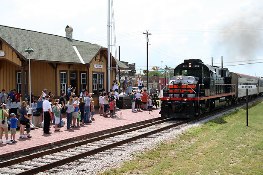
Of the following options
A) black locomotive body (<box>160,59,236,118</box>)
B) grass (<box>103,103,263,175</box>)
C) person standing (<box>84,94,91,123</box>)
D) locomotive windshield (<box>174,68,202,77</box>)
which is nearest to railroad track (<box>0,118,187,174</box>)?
grass (<box>103,103,263,175</box>)

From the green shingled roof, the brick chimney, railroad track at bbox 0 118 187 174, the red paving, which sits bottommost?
railroad track at bbox 0 118 187 174

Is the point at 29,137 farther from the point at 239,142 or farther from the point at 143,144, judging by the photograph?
the point at 239,142

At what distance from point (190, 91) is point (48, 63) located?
9.30 metres

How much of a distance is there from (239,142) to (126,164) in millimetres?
5002

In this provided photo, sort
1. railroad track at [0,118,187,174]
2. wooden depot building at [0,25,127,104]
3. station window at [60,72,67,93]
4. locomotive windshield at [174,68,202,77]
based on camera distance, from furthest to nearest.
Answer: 1. station window at [60,72,67,93]
2. locomotive windshield at [174,68,202,77]
3. wooden depot building at [0,25,127,104]
4. railroad track at [0,118,187,174]

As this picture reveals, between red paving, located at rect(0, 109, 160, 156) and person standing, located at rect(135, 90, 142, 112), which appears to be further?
person standing, located at rect(135, 90, 142, 112)

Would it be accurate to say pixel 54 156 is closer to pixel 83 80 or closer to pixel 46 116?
pixel 46 116

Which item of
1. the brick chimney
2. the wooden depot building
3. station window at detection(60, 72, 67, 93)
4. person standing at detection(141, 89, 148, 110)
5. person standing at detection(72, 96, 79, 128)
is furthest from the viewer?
the brick chimney

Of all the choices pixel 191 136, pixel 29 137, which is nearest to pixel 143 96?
pixel 191 136

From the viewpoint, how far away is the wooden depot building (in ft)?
70.2

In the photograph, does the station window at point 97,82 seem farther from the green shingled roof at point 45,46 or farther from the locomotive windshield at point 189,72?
the locomotive windshield at point 189,72

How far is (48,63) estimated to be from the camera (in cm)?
2400

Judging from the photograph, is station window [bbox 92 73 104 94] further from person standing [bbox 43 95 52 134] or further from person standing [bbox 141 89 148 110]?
person standing [bbox 43 95 52 134]

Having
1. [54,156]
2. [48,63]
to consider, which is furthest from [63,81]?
[54,156]
